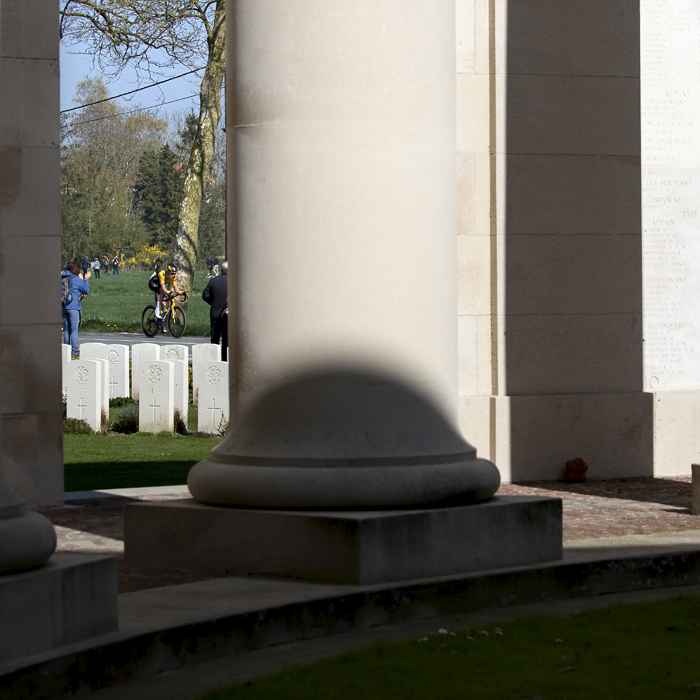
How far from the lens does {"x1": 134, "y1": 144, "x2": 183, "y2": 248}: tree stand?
9025 cm

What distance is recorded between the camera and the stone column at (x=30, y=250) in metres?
9.45

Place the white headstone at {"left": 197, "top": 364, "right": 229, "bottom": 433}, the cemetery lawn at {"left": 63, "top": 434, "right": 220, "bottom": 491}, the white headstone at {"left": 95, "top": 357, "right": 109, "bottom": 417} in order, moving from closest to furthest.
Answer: the cemetery lawn at {"left": 63, "top": 434, "right": 220, "bottom": 491} → the white headstone at {"left": 197, "top": 364, "right": 229, "bottom": 433} → the white headstone at {"left": 95, "top": 357, "right": 109, "bottom": 417}

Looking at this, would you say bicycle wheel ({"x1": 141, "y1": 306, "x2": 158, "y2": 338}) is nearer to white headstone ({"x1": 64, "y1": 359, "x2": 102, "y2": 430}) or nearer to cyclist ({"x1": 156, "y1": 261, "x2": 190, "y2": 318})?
cyclist ({"x1": 156, "y1": 261, "x2": 190, "y2": 318})

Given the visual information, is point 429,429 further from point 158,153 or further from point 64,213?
point 158,153

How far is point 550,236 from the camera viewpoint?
446 inches

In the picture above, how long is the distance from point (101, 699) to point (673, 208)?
29.5ft

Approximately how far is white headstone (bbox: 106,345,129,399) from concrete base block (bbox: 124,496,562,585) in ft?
40.6

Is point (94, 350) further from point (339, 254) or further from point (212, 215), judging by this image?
point (212, 215)

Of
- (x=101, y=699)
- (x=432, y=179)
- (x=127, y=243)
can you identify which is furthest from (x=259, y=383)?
(x=127, y=243)

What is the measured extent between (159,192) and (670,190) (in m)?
A: 84.3

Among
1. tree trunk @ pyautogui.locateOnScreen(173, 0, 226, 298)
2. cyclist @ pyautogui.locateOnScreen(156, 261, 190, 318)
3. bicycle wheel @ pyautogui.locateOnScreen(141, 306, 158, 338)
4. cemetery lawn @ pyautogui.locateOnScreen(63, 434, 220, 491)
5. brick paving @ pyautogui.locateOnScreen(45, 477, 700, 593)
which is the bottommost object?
cemetery lawn @ pyautogui.locateOnScreen(63, 434, 220, 491)

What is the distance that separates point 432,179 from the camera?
6.45 metres

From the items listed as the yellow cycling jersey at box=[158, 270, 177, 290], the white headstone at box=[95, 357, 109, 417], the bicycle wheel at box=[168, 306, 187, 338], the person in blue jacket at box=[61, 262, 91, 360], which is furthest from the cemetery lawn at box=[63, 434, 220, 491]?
the bicycle wheel at box=[168, 306, 187, 338]

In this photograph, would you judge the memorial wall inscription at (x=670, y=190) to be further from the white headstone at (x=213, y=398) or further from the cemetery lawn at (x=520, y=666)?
the cemetery lawn at (x=520, y=666)
